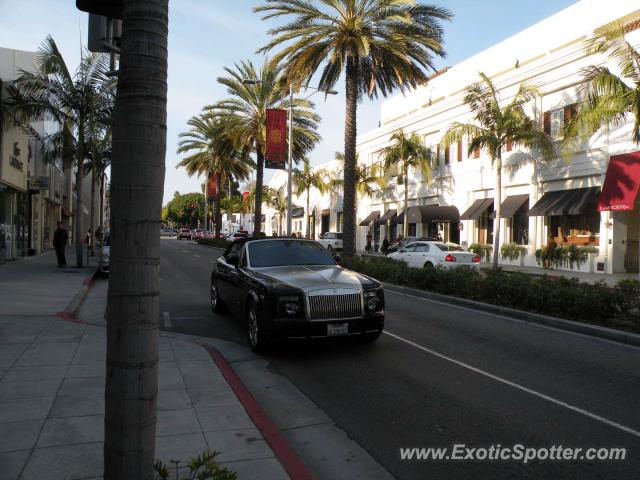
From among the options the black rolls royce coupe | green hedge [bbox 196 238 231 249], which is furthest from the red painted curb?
green hedge [bbox 196 238 231 249]

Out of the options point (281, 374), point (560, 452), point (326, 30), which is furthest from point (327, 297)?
point (326, 30)

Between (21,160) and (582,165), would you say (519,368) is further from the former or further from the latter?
(21,160)

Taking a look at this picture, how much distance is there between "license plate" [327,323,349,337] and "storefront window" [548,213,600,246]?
2113 cm

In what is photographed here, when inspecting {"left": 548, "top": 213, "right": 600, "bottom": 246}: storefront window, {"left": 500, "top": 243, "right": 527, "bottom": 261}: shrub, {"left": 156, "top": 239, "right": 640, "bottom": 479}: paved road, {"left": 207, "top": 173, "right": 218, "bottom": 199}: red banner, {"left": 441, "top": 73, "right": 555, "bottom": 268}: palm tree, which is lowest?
{"left": 156, "top": 239, "right": 640, "bottom": 479}: paved road

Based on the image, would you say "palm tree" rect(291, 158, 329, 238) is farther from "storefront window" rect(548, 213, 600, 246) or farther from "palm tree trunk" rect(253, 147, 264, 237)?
"storefront window" rect(548, 213, 600, 246)

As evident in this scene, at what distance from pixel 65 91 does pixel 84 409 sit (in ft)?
59.1

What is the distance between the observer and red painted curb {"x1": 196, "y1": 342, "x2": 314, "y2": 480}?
4.12 m

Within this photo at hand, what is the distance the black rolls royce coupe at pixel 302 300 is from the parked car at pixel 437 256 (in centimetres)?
1330

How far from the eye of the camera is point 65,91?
66.0 ft

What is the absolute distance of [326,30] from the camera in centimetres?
2152

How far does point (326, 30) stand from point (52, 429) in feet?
64.7

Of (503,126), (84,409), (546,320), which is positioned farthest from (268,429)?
(503,126)

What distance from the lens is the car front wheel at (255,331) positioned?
25.6ft

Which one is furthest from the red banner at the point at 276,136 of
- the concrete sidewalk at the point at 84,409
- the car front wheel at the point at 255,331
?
the car front wheel at the point at 255,331
